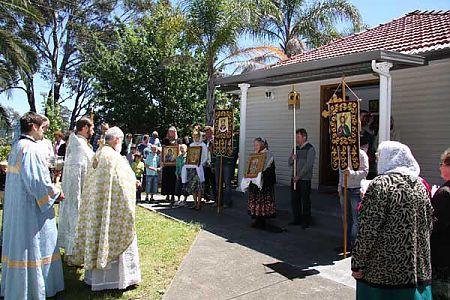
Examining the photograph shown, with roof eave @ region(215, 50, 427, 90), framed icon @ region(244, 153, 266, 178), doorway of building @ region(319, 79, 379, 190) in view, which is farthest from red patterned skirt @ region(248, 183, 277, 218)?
doorway of building @ region(319, 79, 379, 190)

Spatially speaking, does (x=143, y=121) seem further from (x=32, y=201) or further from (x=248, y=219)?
(x=32, y=201)

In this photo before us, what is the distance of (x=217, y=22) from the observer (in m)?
15.5

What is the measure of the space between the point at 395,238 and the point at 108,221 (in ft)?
9.66

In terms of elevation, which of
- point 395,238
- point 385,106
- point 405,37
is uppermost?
point 405,37

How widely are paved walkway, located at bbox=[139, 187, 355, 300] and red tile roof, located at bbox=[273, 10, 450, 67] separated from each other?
11.9 ft

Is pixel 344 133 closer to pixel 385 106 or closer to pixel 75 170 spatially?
pixel 385 106

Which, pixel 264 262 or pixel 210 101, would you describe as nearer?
pixel 264 262

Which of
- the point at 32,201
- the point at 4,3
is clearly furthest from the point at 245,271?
the point at 4,3

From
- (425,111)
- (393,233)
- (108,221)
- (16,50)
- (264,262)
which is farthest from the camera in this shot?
(16,50)

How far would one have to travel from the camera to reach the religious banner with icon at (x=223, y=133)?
950 cm

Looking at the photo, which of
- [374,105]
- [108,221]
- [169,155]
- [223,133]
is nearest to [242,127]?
[169,155]

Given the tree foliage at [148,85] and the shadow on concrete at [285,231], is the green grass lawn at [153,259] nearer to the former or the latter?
the shadow on concrete at [285,231]

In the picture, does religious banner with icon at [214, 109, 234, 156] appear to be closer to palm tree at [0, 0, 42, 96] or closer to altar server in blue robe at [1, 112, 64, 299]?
altar server in blue robe at [1, 112, 64, 299]

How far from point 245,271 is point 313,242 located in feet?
6.23
